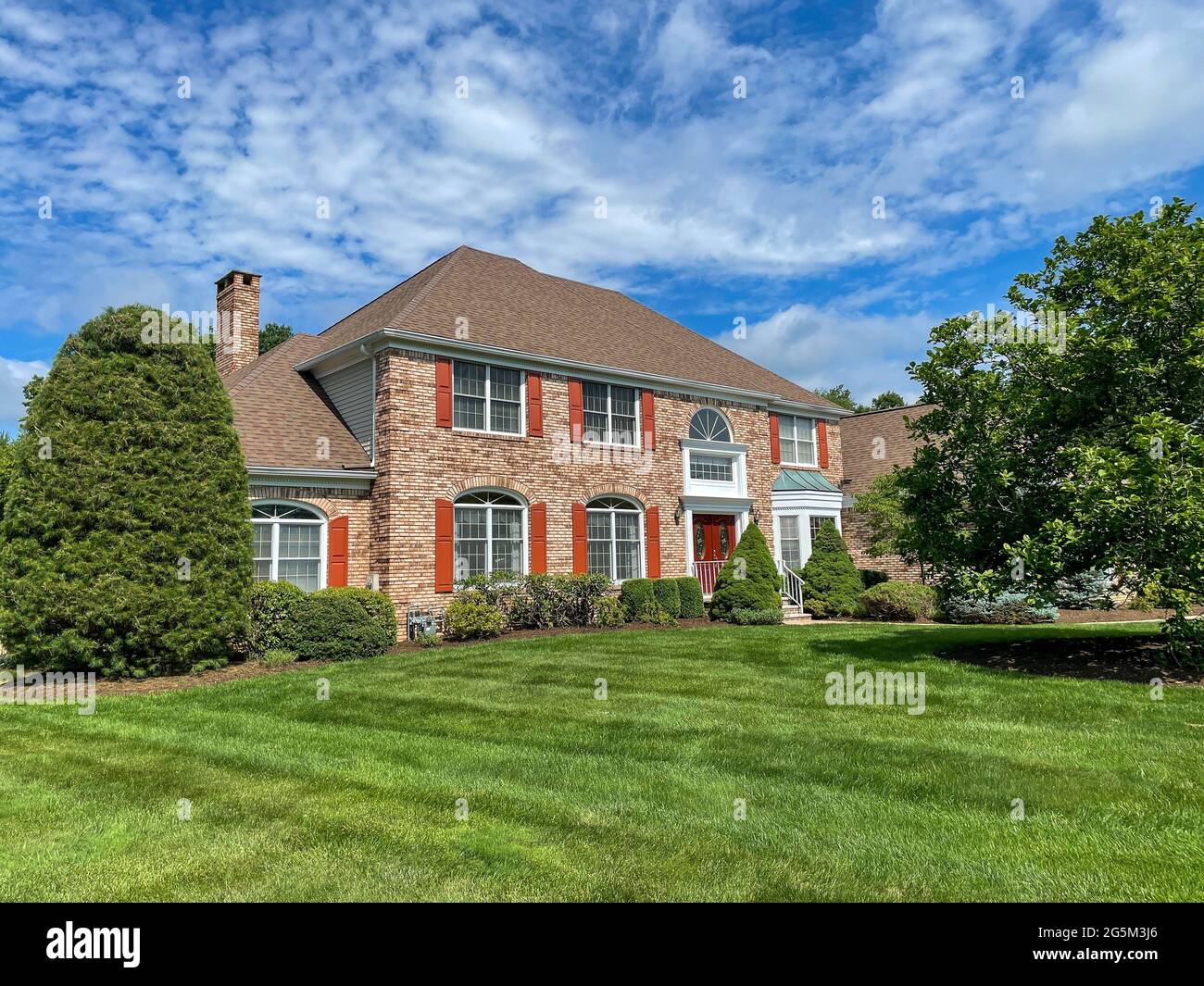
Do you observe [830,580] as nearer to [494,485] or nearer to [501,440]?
[494,485]

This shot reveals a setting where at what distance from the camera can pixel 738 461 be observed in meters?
22.6

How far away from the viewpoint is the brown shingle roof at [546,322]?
706 inches

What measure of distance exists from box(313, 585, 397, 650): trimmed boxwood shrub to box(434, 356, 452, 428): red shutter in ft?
13.5

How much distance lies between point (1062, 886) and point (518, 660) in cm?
928

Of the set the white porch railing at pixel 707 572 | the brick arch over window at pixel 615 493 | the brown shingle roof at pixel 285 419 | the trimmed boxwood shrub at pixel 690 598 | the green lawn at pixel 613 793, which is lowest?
the green lawn at pixel 613 793

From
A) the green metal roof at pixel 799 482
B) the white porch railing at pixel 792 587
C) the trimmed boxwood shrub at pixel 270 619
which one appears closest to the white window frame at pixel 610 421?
the green metal roof at pixel 799 482

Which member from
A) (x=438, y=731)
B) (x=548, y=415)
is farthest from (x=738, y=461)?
(x=438, y=731)

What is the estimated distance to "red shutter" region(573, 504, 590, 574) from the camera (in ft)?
60.2

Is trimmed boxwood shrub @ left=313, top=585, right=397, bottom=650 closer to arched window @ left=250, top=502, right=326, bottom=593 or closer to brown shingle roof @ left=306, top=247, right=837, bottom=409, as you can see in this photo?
arched window @ left=250, top=502, right=326, bottom=593

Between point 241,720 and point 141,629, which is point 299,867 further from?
point 141,629

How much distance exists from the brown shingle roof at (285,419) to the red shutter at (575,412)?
489 centimetres

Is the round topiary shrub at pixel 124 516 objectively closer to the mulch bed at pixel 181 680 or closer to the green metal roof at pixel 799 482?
the mulch bed at pixel 181 680

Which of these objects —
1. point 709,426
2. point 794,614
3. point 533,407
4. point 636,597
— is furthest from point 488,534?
point 794,614

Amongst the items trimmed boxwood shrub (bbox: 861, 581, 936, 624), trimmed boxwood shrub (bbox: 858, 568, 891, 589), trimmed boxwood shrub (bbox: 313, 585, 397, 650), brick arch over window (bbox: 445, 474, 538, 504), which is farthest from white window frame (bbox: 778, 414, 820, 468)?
trimmed boxwood shrub (bbox: 313, 585, 397, 650)
